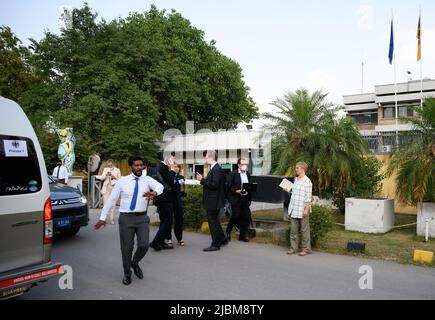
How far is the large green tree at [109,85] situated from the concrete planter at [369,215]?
1578 cm

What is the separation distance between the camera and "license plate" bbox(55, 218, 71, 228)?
8188 millimetres

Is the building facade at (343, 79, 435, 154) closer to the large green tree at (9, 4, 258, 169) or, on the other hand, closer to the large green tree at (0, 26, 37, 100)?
Result: the large green tree at (9, 4, 258, 169)

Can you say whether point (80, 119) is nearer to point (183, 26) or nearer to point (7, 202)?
point (183, 26)

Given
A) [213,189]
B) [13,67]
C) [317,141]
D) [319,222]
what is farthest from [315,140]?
[13,67]

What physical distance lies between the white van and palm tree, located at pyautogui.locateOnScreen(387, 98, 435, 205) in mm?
8102

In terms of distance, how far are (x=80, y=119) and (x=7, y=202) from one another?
20.0m

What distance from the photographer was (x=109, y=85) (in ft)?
78.5

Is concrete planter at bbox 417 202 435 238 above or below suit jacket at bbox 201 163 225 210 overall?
below

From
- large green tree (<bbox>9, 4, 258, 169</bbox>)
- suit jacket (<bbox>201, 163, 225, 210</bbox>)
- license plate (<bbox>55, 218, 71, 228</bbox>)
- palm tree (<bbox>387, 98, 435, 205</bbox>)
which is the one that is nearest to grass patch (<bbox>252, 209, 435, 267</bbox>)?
palm tree (<bbox>387, 98, 435, 205</bbox>)

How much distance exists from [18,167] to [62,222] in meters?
3.96

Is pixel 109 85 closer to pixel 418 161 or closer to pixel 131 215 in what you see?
pixel 418 161

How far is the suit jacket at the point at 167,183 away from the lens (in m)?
7.95
